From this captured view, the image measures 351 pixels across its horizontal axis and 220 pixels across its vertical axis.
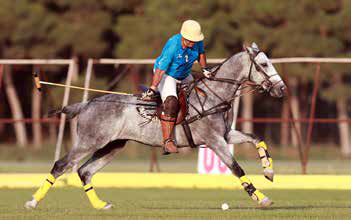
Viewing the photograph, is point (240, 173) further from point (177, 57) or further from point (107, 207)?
point (107, 207)

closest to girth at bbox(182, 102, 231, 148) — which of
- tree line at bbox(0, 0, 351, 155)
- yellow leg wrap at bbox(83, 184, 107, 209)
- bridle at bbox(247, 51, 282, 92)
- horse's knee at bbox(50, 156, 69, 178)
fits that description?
bridle at bbox(247, 51, 282, 92)

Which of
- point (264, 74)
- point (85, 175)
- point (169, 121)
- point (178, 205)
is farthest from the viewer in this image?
point (178, 205)

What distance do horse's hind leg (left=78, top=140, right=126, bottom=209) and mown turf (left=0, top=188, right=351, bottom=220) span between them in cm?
18

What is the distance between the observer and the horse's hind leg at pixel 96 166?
56.0 ft

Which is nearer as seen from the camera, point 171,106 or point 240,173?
point 240,173

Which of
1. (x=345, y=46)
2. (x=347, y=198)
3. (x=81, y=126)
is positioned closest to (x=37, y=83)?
(x=81, y=126)

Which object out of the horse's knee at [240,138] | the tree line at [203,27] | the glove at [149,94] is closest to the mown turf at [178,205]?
the horse's knee at [240,138]

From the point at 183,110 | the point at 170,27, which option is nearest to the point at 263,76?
the point at 183,110

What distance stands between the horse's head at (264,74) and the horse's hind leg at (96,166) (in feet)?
7.29

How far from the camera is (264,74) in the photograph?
16.8 metres

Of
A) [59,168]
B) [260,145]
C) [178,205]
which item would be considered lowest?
[178,205]

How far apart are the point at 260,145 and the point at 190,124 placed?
3.68 ft

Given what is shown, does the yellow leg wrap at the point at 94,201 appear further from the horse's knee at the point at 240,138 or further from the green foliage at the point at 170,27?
the green foliage at the point at 170,27

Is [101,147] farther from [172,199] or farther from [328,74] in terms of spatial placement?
[328,74]
